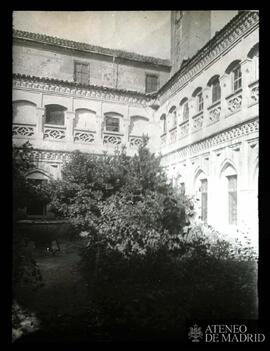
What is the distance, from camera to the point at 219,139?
33.5 ft

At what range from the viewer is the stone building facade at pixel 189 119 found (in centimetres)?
889

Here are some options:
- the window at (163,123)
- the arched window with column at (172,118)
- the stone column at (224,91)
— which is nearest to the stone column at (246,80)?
the stone column at (224,91)

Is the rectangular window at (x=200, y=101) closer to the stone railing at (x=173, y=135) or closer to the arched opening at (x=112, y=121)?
the stone railing at (x=173, y=135)

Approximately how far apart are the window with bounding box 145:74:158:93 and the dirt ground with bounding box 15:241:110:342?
1392 cm

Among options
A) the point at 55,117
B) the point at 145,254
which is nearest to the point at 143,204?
the point at 145,254

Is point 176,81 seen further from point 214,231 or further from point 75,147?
point 214,231

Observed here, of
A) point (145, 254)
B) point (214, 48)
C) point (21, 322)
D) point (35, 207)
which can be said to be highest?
point (214, 48)

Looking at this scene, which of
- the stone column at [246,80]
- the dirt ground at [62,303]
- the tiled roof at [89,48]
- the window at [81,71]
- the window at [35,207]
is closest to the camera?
the dirt ground at [62,303]

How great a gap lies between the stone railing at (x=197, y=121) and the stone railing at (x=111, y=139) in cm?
296

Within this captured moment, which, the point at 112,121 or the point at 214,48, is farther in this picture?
the point at 112,121

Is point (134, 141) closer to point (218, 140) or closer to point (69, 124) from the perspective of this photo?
point (69, 124)
